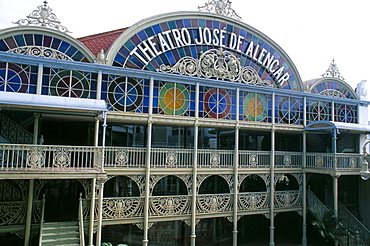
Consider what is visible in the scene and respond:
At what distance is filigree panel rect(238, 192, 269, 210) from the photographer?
1736 centimetres

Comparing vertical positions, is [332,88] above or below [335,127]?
above

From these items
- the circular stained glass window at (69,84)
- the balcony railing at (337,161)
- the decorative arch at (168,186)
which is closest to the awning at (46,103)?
the circular stained glass window at (69,84)

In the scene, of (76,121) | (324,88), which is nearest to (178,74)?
(76,121)

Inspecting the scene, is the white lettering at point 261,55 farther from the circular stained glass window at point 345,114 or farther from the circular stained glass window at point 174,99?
the circular stained glass window at point 345,114

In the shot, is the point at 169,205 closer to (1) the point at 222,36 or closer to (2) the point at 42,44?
(2) the point at 42,44

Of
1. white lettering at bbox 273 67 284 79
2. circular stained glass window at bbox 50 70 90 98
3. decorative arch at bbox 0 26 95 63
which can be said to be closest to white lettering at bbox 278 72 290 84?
white lettering at bbox 273 67 284 79

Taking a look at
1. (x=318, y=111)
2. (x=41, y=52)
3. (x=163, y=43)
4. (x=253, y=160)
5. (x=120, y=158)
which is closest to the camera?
(x=41, y=52)

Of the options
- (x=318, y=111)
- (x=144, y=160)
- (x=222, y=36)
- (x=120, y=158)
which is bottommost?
(x=144, y=160)

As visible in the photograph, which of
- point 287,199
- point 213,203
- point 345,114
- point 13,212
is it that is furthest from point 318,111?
point 13,212

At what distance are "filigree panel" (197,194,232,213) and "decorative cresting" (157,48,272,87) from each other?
6065mm

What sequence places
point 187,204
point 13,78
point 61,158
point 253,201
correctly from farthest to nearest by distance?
point 253,201
point 187,204
point 13,78
point 61,158

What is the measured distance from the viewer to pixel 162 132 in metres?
17.9

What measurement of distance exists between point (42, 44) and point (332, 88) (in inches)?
663

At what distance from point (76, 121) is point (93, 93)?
2.29 metres
